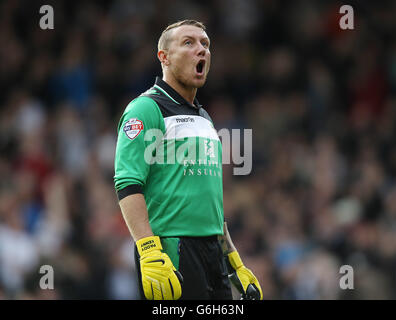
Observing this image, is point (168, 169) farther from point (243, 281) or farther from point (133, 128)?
point (243, 281)

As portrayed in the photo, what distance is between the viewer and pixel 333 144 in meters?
11.1

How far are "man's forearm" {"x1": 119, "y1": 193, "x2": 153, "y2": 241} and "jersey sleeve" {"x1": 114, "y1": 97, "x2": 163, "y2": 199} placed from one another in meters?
0.06

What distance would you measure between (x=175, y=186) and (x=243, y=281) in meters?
0.91

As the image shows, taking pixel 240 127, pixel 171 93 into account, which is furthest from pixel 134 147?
pixel 240 127

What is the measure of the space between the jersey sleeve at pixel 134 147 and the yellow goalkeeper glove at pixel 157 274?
35 centimetres

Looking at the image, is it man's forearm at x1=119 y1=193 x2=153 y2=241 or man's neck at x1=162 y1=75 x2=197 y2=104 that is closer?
man's forearm at x1=119 y1=193 x2=153 y2=241

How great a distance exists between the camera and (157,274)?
13.7ft

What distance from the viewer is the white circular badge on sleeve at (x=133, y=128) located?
4430 mm

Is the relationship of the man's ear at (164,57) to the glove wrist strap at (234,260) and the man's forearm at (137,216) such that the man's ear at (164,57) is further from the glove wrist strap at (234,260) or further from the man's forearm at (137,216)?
the glove wrist strap at (234,260)

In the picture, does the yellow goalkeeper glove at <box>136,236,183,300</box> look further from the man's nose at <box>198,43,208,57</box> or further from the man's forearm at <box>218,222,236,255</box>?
the man's nose at <box>198,43,208,57</box>

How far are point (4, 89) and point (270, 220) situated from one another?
469 cm

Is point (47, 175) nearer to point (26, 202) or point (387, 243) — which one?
point (26, 202)

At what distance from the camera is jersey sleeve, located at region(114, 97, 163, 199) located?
4355 millimetres

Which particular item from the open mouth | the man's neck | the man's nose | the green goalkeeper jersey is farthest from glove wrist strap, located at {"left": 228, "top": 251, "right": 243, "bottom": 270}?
the man's nose
